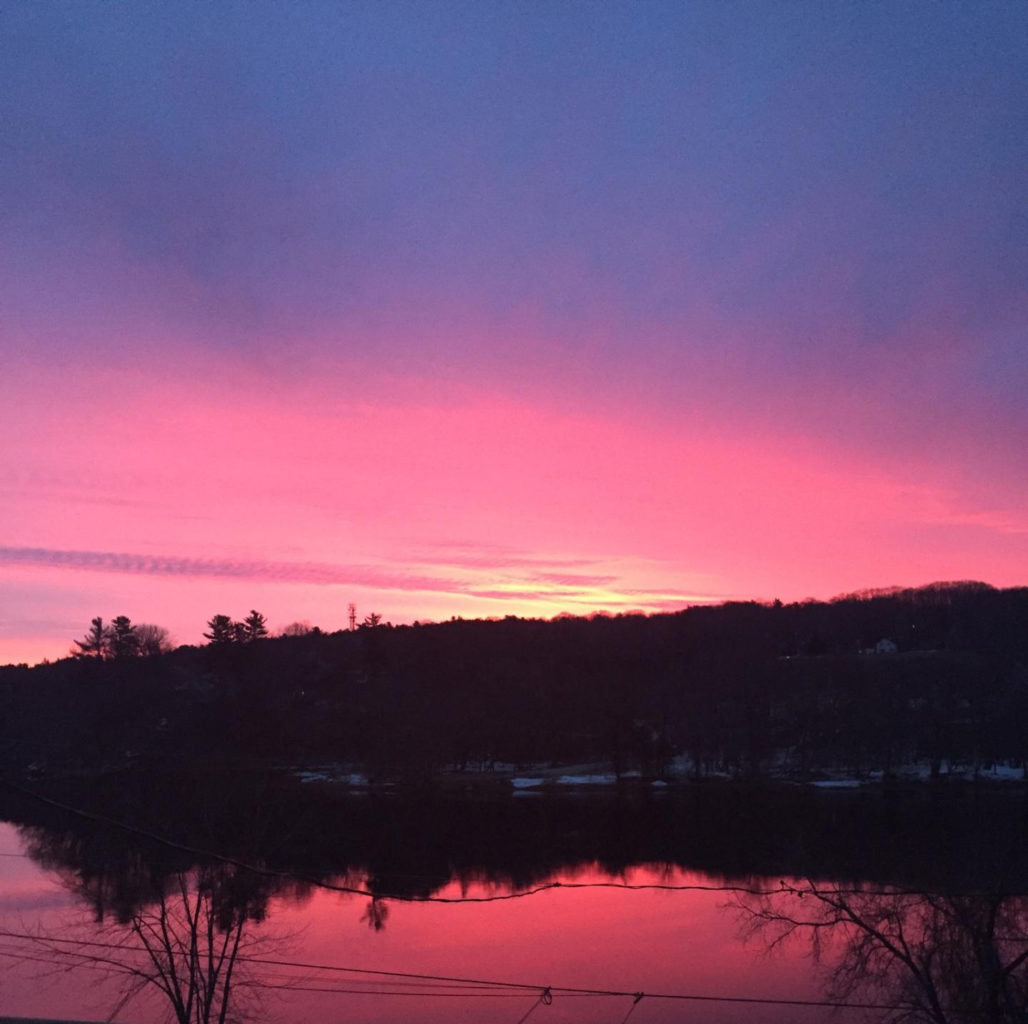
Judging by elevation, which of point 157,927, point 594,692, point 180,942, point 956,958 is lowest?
point 157,927

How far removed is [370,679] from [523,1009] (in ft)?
262

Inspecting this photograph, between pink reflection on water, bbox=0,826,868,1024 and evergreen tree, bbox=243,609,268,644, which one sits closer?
pink reflection on water, bbox=0,826,868,1024

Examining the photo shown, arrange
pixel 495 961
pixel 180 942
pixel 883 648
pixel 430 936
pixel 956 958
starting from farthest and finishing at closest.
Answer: pixel 883 648 → pixel 430 936 → pixel 495 961 → pixel 180 942 → pixel 956 958

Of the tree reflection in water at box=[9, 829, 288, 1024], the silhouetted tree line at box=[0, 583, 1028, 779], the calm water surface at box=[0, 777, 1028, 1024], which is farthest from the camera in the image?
the silhouetted tree line at box=[0, 583, 1028, 779]

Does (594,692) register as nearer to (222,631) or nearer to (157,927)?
(222,631)

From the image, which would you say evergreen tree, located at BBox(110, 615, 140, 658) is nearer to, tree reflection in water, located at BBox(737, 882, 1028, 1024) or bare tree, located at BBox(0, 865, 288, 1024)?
bare tree, located at BBox(0, 865, 288, 1024)

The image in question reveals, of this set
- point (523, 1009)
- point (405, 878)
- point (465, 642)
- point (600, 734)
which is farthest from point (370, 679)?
point (523, 1009)

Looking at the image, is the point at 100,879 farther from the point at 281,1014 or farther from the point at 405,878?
the point at 405,878

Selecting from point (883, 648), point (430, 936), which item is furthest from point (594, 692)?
point (430, 936)

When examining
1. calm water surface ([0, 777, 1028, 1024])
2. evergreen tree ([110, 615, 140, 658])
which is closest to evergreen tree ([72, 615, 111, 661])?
evergreen tree ([110, 615, 140, 658])

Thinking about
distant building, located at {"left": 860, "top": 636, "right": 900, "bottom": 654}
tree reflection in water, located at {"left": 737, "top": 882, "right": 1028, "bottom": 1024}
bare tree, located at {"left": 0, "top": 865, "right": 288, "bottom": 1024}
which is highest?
distant building, located at {"left": 860, "top": 636, "right": 900, "bottom": 654}

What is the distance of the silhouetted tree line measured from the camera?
72812mm

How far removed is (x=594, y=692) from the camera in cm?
9950

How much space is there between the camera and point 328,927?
31.2 metres
